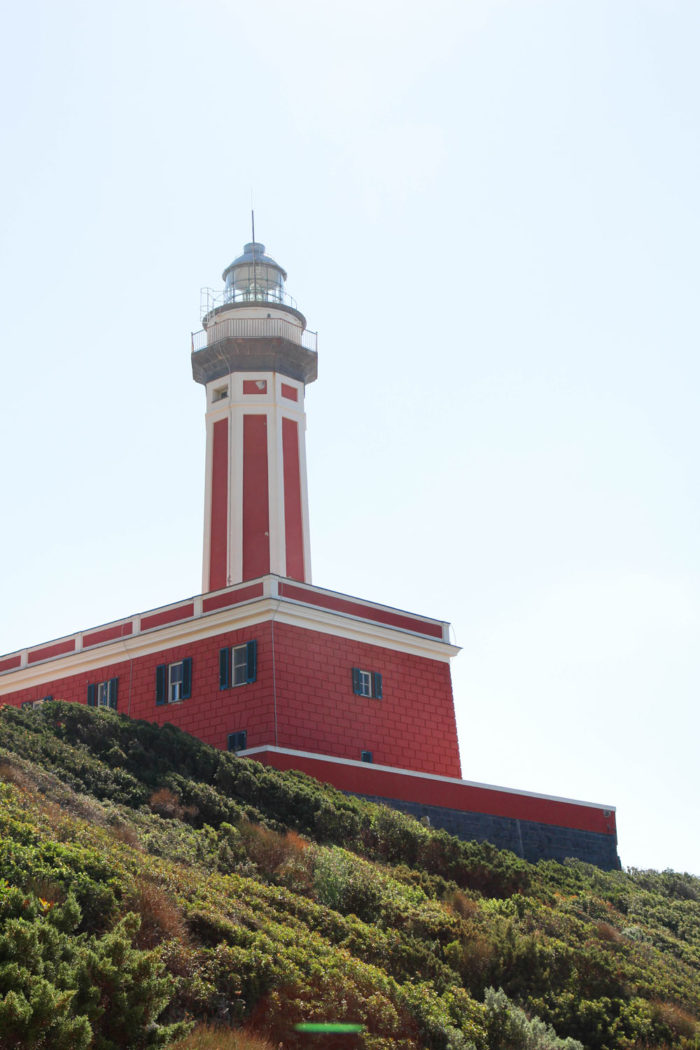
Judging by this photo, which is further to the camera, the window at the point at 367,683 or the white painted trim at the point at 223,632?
the window at the point at 367,683

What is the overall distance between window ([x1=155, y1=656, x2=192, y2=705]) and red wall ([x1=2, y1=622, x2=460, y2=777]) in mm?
154

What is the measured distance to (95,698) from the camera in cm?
3072

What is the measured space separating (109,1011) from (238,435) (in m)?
25.3

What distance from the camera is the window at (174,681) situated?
28.7 meters

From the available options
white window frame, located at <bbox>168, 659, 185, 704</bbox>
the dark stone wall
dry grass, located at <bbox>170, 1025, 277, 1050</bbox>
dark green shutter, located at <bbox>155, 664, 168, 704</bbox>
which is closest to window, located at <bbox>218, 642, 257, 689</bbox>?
white window frame, located at <bbox>168, 659, 185, 704</bbox>

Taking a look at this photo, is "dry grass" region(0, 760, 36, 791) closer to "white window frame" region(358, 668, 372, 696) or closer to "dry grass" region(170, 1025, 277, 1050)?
"dry grass" region(170, 1025, 277, 1050)

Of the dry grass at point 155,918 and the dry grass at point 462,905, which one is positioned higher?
the dry grass at point 462,905

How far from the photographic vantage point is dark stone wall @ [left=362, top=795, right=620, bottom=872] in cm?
2511

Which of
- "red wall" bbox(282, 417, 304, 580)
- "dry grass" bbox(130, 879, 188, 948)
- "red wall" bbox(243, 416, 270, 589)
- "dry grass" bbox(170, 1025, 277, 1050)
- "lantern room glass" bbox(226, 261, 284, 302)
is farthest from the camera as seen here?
"lantern room glass" bbox(226, 261, 284, 302)

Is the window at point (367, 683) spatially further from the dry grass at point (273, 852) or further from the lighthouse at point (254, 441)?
the dry grass at point (273, 852)

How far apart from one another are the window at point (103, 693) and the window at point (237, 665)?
3809 millimetres

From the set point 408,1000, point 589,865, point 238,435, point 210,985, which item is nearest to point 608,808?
point 589,865

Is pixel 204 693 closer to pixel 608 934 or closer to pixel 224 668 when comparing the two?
pixel 224 668

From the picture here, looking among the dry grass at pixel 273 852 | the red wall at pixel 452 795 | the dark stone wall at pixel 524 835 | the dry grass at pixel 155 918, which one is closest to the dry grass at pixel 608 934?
the dry grass at pixel 273 852
